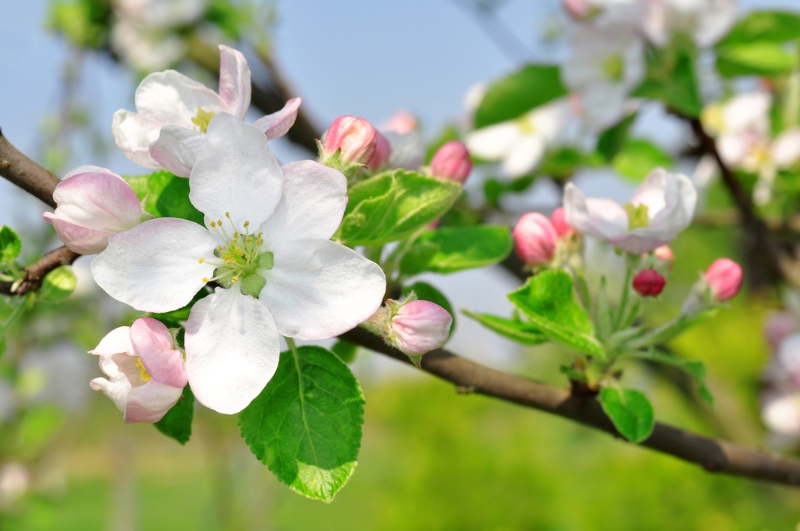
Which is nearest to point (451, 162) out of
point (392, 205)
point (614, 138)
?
point (392, 205)

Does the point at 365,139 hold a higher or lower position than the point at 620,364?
higher

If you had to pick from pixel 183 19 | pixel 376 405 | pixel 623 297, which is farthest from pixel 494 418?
pixel 623 297

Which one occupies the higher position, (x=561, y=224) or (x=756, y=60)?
(x=561, y=224)

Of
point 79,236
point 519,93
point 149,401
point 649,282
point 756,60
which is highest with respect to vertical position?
point 79,236

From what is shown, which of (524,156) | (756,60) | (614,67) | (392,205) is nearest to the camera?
(392,205)

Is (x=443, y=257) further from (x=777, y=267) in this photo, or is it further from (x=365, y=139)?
(x=777, y=267)

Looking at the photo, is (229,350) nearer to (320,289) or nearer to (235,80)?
(320,289)

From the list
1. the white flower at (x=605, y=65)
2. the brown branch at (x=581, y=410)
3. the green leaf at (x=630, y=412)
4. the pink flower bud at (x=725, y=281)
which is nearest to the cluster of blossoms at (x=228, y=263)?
the brown branch at (x=581, y=410)
